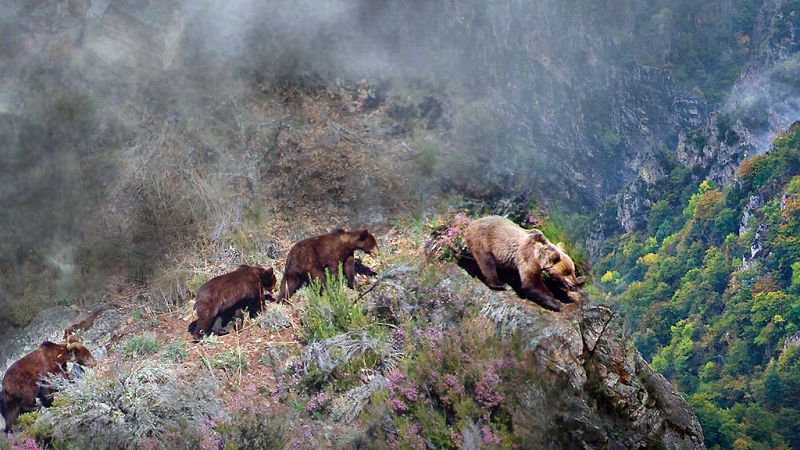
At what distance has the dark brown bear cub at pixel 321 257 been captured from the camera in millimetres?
9430

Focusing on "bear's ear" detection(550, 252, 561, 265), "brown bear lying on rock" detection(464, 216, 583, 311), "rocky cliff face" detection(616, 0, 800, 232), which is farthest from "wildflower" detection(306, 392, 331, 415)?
"rocky cliff face" detection(616, 0, 800, 232)

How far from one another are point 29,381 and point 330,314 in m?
3.62

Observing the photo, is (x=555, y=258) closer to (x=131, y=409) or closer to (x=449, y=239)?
(x=449, y=239)

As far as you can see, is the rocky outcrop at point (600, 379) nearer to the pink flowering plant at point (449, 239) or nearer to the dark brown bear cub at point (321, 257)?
the pink flowering plant at point (449, 239)

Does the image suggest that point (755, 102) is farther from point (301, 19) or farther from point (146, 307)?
point (146, 307)

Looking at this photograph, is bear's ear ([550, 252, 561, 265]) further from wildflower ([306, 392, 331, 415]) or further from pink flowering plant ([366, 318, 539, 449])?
wildflower ([306, 392, 331, 415])

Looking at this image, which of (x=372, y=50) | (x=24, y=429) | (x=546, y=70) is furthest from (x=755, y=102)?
(x=24, y=429)

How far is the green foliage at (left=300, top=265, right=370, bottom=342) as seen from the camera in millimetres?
8789

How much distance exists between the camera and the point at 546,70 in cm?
1188

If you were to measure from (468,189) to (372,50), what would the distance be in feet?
10.1

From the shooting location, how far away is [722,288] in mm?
11133

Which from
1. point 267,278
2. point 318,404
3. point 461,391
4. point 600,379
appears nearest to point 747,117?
point 600,379

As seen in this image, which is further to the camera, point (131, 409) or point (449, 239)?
point (449, 239)

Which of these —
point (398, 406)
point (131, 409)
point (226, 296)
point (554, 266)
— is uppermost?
point (554, 266)
